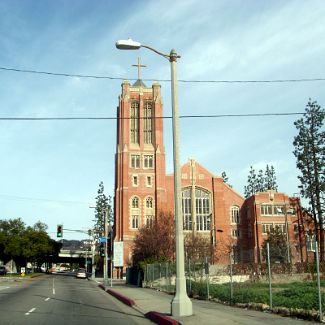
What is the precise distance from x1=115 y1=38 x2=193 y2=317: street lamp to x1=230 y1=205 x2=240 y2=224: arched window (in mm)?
74860

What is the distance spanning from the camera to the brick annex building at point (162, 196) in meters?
82.6

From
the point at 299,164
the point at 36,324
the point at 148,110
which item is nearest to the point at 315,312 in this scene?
the point at 36,324

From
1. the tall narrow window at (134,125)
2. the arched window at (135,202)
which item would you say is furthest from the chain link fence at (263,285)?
the tall narrow window at (134,125)

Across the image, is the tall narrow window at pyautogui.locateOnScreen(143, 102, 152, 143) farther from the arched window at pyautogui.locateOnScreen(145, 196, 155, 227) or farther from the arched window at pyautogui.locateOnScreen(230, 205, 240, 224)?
the arched window at pyautogui.locateOnScreen(230, 205, 240, 224)

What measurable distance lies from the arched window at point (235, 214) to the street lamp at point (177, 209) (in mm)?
74860

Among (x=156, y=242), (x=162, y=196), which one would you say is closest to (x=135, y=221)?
(x=162, y=196)

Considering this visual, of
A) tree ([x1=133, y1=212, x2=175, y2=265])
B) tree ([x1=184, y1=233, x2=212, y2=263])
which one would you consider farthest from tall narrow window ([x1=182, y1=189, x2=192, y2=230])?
tree ([x1=133, y1=212, x2=175, y2=265])

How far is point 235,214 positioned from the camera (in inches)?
3492

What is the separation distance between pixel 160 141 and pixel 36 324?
7471cm

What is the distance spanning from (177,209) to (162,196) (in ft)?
227

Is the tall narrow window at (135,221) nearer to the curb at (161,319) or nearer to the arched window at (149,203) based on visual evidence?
the arched window at (149,203)

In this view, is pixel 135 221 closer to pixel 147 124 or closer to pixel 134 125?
pixel 134 125

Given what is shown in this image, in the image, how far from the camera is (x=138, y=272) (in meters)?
43.2

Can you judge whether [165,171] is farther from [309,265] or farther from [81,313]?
[81,313]
